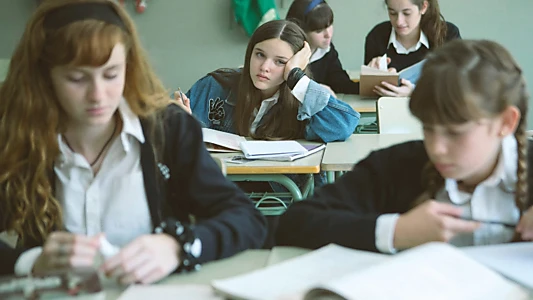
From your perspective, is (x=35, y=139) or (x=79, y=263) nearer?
(x=79, y=263)

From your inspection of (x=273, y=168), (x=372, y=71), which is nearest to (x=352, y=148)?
(x=273, y=168)

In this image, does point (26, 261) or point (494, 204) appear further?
point (494, 204)

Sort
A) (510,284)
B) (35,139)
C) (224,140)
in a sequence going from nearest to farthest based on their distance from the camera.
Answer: (510,284) → (35,139) → (224,140)

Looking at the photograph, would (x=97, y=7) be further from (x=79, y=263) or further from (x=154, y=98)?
(x=79, y=263)

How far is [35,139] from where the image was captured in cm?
124

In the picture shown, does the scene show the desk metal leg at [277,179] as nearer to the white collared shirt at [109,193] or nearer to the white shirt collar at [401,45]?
the white collared shirt at [109,193]

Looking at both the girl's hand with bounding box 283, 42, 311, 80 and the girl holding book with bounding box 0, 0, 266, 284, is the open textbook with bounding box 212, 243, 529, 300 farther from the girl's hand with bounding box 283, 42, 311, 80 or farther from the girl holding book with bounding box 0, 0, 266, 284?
the girl's hand with bounding box 283, 42, 311, 80

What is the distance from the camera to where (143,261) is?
3.32ft

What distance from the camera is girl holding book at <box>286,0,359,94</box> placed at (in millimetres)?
3986

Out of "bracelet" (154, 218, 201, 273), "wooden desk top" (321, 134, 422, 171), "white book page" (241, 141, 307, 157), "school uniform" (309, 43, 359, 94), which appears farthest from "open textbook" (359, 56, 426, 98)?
"bracelet" (154, 218, 201, 273)

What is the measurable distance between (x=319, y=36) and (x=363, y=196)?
2848 millimetres

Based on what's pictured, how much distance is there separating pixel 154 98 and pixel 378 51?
3.01 m

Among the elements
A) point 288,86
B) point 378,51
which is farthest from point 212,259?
point 378,51

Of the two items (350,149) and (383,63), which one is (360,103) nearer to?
(383,63)
